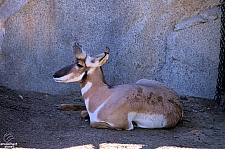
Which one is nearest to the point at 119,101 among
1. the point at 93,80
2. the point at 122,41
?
the point at 93,80

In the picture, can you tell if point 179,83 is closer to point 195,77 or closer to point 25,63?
point 195,77

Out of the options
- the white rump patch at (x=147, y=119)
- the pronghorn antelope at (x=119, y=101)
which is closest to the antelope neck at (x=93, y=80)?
the pronghorn antelope at (x=119, y=101)

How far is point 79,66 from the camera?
6.55 m

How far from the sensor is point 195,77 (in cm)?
842

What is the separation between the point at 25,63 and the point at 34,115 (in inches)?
78.1

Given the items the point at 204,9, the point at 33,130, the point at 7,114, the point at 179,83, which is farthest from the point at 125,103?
the point at 204,9

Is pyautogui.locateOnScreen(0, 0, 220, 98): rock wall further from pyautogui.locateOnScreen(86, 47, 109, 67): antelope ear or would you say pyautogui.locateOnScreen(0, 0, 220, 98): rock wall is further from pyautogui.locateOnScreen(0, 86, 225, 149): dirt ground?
pyautogui.locateOnScreen(86, 47, 109, 67): antelope ear

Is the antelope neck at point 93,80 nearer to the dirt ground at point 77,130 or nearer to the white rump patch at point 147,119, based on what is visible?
the dirt ground at point 77,130

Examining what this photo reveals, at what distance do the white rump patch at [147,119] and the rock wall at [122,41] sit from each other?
226 centimetres

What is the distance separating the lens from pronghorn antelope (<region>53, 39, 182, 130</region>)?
613 cm

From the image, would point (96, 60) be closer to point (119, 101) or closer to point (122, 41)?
point (119, 101)

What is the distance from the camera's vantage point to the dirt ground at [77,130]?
211 inches

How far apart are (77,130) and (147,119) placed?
939mm

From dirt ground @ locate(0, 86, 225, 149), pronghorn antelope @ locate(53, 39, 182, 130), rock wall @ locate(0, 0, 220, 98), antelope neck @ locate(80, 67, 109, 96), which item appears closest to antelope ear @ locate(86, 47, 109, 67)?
pronghorn antelope @ locate(53, 39, 182, 130)
